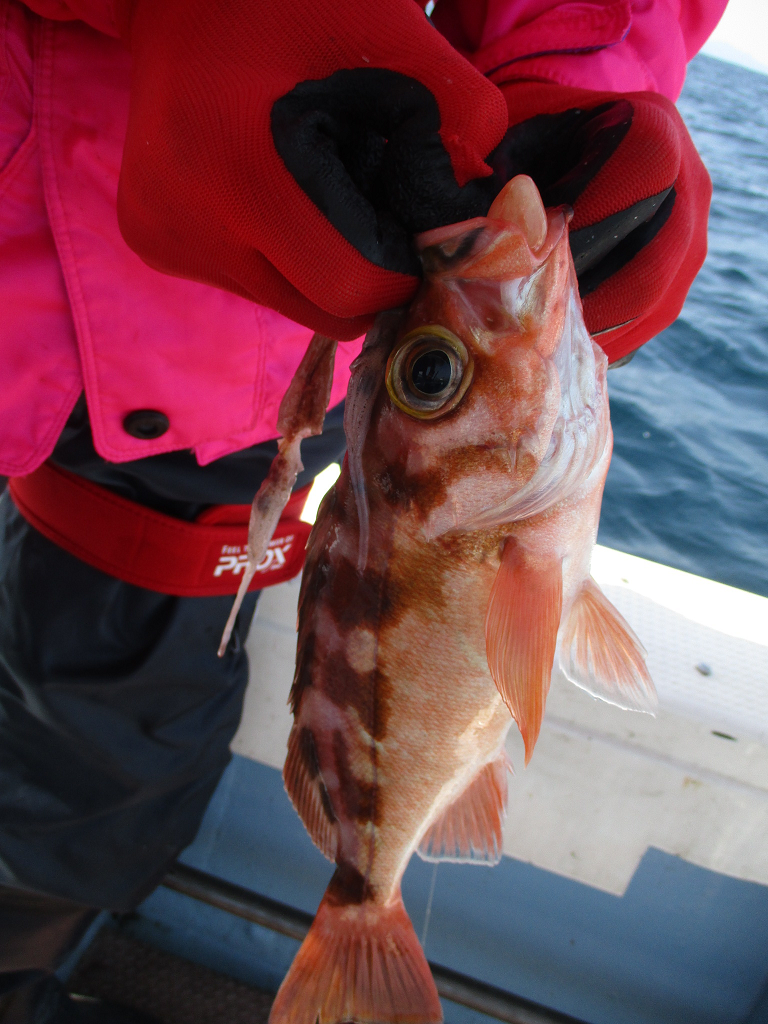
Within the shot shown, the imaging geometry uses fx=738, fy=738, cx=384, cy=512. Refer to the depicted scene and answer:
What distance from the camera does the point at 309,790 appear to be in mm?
1673

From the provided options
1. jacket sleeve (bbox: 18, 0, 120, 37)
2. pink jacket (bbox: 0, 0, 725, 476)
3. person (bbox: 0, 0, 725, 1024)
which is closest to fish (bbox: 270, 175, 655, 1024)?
person (bbox: 0, 0, 725, 1024)

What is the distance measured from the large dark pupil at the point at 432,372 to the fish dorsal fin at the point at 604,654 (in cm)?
56

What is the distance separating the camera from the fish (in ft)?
3.73

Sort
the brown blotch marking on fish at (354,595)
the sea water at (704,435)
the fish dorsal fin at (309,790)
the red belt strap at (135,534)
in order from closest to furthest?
the brown blotch marking on fish at (354,595) < the fish dorsal fin at (309,790) < the red belt strap at (135,534) < the sea water at (704,435)

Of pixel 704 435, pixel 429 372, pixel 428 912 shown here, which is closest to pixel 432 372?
pixel 429 372

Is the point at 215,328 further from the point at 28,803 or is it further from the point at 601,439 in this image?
the point at 28,803

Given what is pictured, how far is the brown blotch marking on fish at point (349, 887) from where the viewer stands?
168 cm

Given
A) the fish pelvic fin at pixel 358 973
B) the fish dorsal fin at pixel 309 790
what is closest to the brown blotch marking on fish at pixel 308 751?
the fish dorsal fin at pixel 309 790

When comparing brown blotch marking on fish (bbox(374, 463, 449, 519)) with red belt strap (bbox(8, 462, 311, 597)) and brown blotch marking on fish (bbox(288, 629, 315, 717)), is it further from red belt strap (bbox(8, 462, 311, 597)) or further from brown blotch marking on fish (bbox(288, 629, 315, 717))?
→ red belt strap (bbox(8, 462, 311, 597))

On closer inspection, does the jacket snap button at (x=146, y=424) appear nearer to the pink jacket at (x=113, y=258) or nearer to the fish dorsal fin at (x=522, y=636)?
the pink jacket at (x=113, y=258)

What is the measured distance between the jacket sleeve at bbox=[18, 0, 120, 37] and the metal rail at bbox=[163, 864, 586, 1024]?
2.84 m

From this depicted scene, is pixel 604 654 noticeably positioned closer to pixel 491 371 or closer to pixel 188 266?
pixel 491 371

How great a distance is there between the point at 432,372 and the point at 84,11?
89 centimetres

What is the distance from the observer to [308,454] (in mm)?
2037
